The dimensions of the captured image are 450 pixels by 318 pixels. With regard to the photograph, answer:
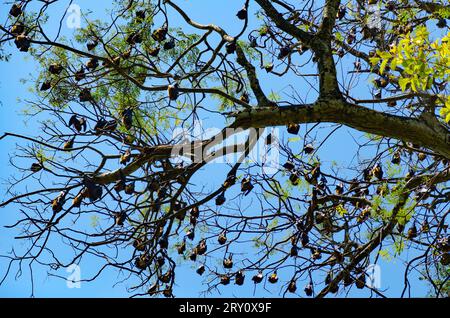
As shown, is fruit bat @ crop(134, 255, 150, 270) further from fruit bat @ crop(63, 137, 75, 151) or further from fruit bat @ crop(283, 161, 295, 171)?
fruit bat @ crop(283, 161, 295, 171)

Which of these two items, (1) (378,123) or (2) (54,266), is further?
(2) (54,266)

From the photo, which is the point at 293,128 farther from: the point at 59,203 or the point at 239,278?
the point at 59,203

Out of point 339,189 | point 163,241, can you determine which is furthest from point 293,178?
point 163,241

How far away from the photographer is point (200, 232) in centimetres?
479

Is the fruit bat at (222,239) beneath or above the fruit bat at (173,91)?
beneath

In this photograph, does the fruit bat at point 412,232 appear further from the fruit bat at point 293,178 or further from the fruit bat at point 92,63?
the fruit bat at point 92,63

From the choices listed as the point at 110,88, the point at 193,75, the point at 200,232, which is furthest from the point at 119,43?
the point at 200,232

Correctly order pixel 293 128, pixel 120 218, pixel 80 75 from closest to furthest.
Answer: pixel 120 218
pixel 293 128
pixel 80 75

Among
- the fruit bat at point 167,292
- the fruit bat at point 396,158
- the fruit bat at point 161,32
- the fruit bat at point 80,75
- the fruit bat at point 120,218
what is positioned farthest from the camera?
the fruit bat at point 396,158

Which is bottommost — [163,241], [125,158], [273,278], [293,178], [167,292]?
[167,292]

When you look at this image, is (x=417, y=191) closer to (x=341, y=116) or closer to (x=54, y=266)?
(x=341, y=116)

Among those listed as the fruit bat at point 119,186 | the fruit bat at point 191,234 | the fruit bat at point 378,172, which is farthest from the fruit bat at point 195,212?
the fruit bat at point 378,172

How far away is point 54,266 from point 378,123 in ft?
6.22

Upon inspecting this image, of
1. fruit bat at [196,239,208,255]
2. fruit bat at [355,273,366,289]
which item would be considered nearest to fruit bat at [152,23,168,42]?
fruit bat at [196,239,208,255]
